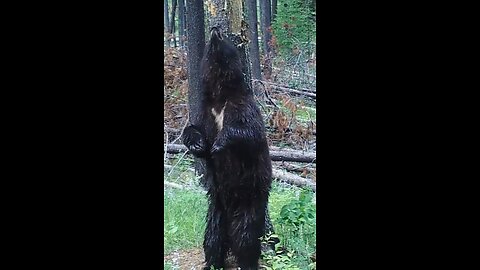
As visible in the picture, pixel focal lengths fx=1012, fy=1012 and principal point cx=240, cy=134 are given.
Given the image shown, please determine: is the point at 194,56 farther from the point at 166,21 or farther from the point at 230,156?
the point at 230,156

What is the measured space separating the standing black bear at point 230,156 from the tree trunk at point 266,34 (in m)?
0.13

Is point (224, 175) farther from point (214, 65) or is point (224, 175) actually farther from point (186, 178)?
point (214, 65)

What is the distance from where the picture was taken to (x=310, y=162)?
4855 millimetres

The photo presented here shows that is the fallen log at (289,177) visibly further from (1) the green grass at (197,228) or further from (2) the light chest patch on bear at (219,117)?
(2) the light chest patch on bear at (219,117)

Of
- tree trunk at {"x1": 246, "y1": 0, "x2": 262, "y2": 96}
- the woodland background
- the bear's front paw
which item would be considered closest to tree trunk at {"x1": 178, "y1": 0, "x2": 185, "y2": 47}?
the woodland background

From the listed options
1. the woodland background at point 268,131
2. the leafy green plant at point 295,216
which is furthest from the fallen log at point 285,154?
the leafy green plant at point 295,216

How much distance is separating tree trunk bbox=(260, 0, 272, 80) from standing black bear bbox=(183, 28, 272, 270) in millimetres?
135

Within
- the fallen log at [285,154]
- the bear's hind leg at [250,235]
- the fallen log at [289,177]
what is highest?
the fallen log at [285,154]

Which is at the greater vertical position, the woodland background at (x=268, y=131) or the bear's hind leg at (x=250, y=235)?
the woodland background at (x=268, y=131)

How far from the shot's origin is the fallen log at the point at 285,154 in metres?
4.78

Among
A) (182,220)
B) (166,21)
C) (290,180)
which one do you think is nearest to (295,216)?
(290,180)

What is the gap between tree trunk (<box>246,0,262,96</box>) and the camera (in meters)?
4.74

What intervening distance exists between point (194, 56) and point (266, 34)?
14.1 inches

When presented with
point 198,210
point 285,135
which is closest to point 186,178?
point 198,210
